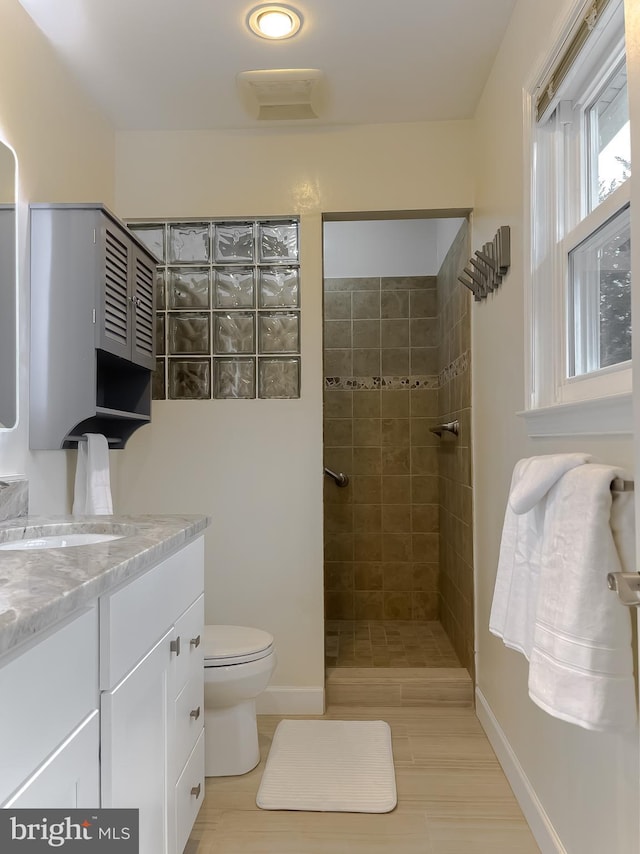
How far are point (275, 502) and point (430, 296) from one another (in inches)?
71.7

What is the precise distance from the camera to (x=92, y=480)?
83.6 inches

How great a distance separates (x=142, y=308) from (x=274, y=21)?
1051mm

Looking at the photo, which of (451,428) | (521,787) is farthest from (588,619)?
(451,428)

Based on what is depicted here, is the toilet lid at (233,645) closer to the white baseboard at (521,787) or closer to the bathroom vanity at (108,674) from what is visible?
the bathroom vanity at (108,674)

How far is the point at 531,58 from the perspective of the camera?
5.95 feet

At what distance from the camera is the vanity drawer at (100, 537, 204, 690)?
1.07 metres

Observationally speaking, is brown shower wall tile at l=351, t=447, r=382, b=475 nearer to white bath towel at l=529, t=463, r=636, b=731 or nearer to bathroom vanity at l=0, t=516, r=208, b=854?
bathroom vanity at l=0, t=516, r=208, b=854

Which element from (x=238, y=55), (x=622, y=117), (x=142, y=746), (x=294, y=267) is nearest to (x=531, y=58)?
(x=622, y=117)

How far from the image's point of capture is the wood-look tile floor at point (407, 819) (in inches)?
68.4

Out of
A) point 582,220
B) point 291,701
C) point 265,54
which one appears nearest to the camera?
point 582,220

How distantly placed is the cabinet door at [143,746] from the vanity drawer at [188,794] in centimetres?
8

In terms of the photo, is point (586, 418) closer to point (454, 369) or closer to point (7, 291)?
point (7, 291)

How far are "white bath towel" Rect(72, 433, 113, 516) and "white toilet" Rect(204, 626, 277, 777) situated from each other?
590 mm

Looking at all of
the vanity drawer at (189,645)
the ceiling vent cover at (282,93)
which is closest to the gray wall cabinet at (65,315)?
the vanity drawer at (189,645)
